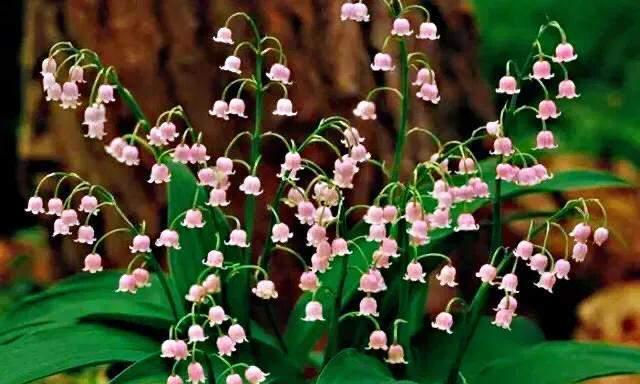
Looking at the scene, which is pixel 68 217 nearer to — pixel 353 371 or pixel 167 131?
pixel 167 131

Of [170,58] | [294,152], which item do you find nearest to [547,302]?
[170,58]

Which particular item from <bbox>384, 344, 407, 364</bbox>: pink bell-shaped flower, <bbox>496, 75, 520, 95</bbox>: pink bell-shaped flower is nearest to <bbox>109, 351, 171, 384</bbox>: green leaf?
<bbox>384, 344, 407, 364</bbox>: pink bell-shaped flower

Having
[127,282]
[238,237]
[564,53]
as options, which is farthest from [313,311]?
[564,53]

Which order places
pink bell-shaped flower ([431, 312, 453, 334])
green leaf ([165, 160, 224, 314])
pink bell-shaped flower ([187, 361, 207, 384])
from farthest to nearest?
green leaf ([165, 160, 224, 314]), pink bell-shaped flower ([431, 312, 453, 334]), pink bell-shaped flower ([187, 361, 207, 384])

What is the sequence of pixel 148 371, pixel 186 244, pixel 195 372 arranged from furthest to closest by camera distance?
pixel 186 244 → pixel 148 371 → pixel 195 372

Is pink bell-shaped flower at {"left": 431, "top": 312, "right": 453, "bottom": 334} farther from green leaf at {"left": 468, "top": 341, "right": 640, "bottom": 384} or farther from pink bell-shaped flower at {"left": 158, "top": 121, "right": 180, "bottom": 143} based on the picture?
pink bell-shaped flower at {"left": 158, "top": 121, "right": 180, "bottom": 143}

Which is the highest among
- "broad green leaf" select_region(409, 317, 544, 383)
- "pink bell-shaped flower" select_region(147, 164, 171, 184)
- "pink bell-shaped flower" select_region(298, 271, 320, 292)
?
"pink bell-shaped flower" select_region(147, 164, 171, 184)
